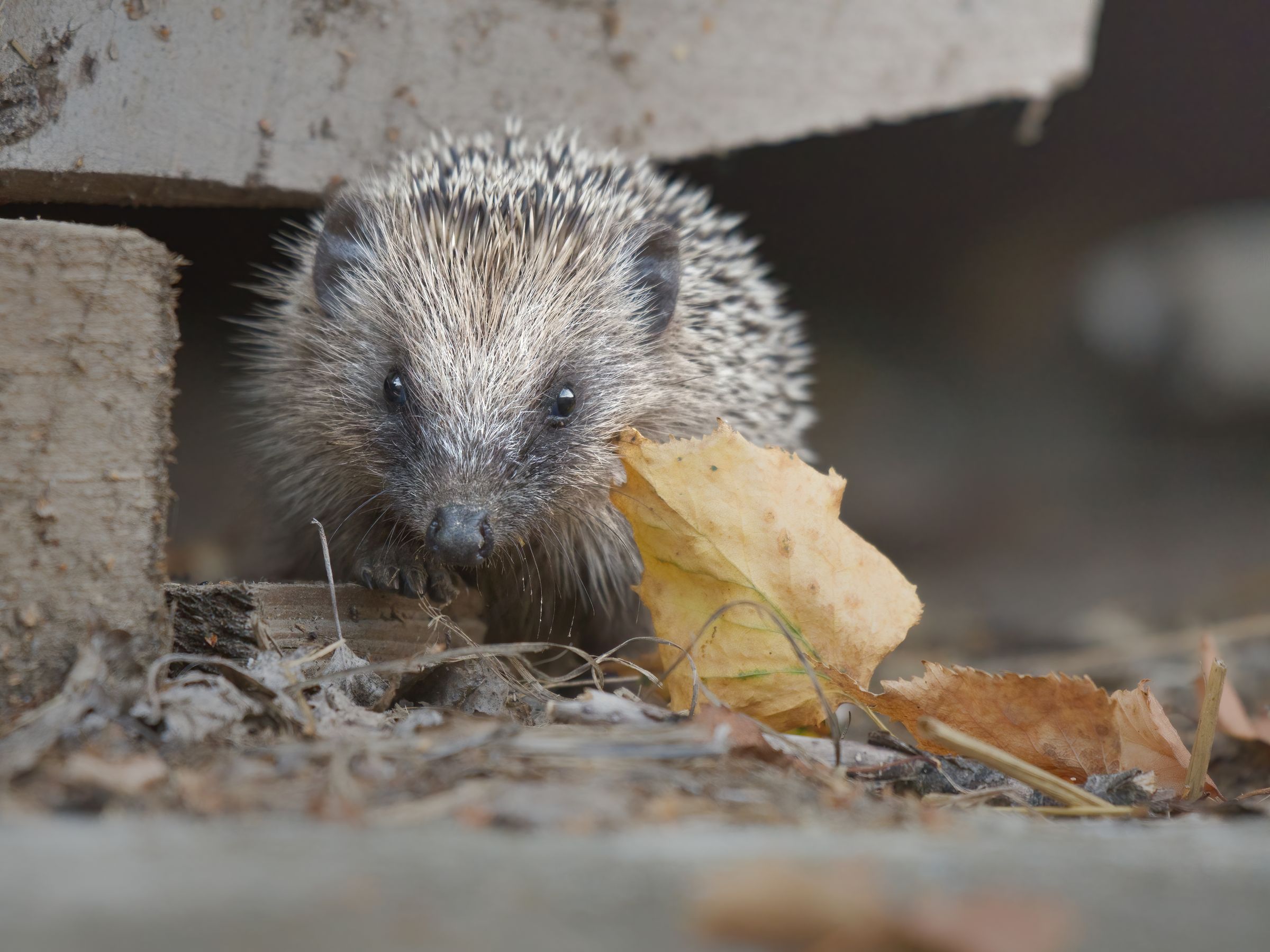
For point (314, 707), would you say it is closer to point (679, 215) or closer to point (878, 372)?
point (679, 215)

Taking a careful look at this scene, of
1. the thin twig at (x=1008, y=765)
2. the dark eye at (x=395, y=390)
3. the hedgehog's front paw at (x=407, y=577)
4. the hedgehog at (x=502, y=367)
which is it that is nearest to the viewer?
the thin twig at (x=1008, y=765)

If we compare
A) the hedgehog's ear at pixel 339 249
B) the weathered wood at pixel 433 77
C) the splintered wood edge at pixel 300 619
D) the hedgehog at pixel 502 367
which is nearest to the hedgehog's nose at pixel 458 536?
the hedgehog at pixel 502 367

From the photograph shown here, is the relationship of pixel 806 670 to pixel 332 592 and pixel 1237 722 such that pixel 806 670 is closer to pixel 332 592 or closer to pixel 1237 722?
pixel 332 592

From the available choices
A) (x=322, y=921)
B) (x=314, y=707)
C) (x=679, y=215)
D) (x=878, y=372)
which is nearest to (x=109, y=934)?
(x=322, y=921)

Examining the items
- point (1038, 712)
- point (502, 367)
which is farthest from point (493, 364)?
point (1038, 712)

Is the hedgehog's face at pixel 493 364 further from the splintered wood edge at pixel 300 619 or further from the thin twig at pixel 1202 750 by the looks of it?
the thin twig at pixel 1202 750
